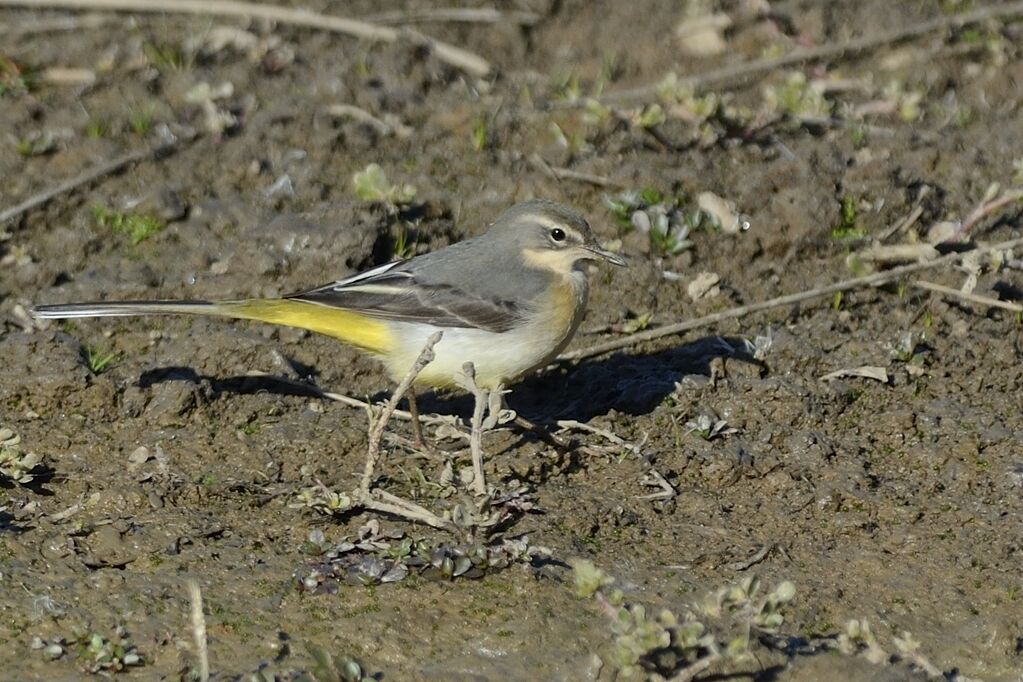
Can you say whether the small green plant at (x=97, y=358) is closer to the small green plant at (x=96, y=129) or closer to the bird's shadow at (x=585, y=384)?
the bird's shadow at (x=585, y=384)

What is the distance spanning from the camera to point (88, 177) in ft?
29.9

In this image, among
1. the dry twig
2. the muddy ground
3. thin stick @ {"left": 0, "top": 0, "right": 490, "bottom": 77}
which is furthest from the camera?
thin stick @ {"left": 0, "top": 0, "right": 490, "bottom": 77}

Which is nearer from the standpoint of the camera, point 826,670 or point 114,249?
point 826,670

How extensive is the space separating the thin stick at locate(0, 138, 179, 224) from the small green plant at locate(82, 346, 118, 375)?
1.48 meters

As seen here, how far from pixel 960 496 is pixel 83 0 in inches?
294

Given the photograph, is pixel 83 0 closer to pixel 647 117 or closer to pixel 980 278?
pixel 647 117

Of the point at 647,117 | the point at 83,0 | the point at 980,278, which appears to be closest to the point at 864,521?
the point at 980,278

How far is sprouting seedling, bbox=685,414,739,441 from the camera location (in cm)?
719

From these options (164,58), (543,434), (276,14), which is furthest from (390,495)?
(276,14)

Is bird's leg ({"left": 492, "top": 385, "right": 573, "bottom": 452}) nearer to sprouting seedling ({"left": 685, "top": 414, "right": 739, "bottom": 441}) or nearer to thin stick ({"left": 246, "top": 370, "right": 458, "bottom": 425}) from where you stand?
thin stick ({"left": 246, "top": 370, "right": 458, "bottom": 425})

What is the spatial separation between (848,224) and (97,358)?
4.49 meters

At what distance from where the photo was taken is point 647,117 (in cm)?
928

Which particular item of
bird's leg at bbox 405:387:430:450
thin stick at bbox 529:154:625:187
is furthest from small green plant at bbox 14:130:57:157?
bird's leg at bbox 405:387:430:450

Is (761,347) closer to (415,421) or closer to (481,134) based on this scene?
(415,421)
